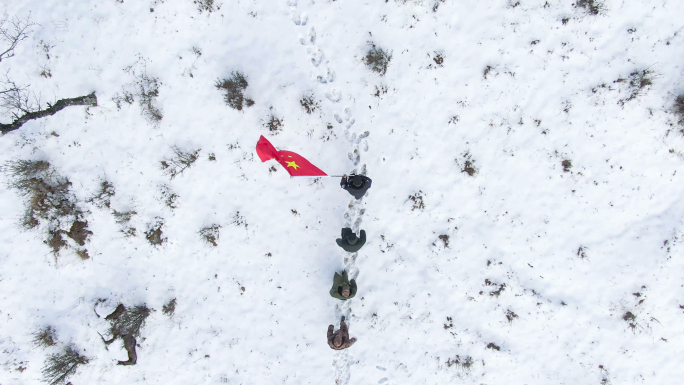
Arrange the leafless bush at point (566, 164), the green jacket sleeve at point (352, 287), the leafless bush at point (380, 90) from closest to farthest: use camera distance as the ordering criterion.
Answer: the green jacket sleeve at point (352, 287)
the leafless bush at point (566, 164)
the leafless bush at point (380, 90)

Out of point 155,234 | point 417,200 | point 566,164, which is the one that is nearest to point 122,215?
point 155,234

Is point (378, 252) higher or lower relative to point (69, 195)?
higher

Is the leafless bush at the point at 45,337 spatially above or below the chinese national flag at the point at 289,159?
below

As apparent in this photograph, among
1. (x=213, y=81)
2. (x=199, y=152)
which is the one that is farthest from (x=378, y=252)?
(x=213, y=81)

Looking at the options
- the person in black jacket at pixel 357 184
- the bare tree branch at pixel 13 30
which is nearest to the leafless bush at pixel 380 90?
the person in black jacket at pixel 357 184

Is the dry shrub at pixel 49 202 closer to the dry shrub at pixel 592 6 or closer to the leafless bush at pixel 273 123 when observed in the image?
the leafless bush at pixel 273 123

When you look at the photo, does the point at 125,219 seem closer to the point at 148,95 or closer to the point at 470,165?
the point at 148,95

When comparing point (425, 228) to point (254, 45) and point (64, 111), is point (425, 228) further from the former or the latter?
point (64, 111)
